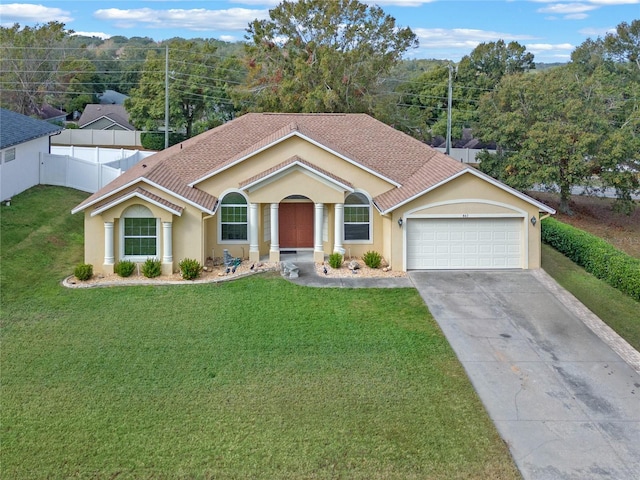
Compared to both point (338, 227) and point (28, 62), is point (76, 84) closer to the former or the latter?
point (28, 62)

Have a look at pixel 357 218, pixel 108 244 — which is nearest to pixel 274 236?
pixel 357 218

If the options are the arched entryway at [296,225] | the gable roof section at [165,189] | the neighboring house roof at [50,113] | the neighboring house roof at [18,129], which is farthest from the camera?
the neighboring house roof at [50,113]

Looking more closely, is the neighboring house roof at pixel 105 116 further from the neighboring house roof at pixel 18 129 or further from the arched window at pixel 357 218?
the arched window at pixel 357 218

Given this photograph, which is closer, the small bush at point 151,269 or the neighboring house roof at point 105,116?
the small bush at point 151,269

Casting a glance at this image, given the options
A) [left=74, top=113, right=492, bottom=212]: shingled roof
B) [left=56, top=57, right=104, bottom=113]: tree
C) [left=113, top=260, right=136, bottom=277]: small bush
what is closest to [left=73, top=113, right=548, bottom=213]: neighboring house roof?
[left=74, top=113, right=492, bottom=212]: shingled roof

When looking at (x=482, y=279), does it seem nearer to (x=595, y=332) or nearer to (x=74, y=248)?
(x=595, y=332)

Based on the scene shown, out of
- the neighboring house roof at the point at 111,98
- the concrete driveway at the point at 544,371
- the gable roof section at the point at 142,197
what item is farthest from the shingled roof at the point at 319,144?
the neighboring house roof at the point at 111,98

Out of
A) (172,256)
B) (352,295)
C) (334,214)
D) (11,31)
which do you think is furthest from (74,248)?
(11,31)

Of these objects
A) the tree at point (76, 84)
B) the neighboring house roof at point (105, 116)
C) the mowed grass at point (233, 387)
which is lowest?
the mowed grass at point (233, 387)
